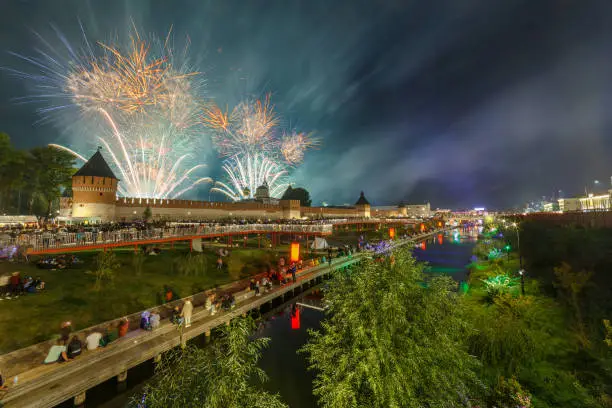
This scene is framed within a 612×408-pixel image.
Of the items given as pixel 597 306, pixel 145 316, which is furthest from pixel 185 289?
pixel 597 306

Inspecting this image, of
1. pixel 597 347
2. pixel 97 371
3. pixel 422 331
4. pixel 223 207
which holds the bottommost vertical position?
pixel 597 347

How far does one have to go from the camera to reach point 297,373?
1567cm

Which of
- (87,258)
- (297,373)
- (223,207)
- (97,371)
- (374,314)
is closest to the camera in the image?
(374,314)

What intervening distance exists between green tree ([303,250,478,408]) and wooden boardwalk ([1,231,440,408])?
2.64 m

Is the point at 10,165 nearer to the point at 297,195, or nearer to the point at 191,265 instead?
the point at 191,265

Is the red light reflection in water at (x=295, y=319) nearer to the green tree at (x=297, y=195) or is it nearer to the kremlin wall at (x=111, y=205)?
the kremlin wall at (x=111, y=205)

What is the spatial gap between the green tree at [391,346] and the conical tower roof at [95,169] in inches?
1775

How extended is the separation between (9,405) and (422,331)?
13985mm

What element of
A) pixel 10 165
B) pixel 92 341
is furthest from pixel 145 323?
pixel 10 165

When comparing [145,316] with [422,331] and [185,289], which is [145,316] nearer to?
[185,289]

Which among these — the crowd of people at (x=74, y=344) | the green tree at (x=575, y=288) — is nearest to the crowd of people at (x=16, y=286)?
A: the crowd of people at (x=74, y=344)

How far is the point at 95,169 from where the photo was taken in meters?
40.7

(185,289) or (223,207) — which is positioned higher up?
(223,207)

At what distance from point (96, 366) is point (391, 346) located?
1230cm
